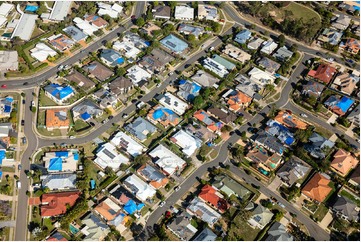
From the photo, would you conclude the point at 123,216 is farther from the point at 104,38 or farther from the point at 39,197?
the point at 104,38

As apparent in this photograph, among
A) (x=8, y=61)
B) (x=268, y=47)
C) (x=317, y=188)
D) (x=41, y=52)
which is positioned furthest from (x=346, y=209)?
(x=8, y=61)

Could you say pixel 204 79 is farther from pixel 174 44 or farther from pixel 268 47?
pixel 268 47

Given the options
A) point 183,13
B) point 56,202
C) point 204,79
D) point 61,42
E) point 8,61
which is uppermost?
point 183,13

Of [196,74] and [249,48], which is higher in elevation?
[249,48]

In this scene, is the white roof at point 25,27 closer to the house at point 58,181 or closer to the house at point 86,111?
the house at point 86,111

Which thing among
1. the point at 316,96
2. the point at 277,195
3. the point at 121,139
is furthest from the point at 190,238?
the point at 316,96

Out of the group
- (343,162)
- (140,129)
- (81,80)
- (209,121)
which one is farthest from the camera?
(81,80)
